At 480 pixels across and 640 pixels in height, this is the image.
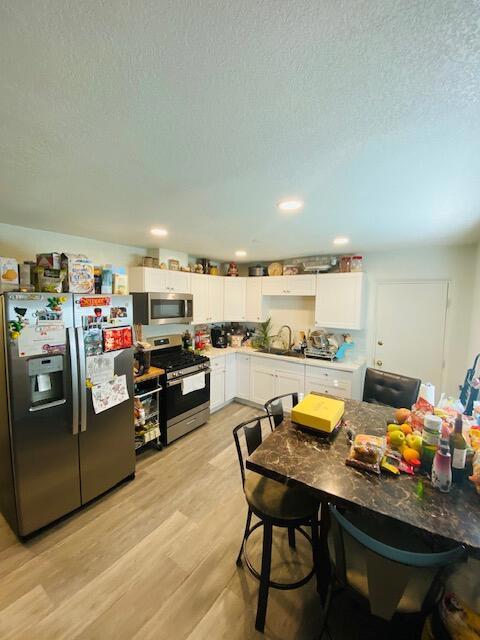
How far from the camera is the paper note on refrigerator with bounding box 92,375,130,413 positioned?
2054mm

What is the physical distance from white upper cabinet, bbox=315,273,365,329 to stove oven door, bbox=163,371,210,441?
1.89 m

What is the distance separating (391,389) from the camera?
2578 mm

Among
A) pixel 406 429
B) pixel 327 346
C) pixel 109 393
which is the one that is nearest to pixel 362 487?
pixel 406 429

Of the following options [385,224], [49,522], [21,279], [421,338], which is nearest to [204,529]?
[49,522]

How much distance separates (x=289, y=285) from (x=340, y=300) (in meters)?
0.80

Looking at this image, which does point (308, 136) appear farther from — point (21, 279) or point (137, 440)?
point (137, 440)

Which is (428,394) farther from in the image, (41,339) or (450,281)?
(41,339)

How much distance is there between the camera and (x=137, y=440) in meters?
2.68

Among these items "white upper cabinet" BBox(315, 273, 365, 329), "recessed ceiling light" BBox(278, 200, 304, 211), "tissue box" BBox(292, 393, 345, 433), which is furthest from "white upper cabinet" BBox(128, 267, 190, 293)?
"tissue box" BBox(292, 393, 345, 433)

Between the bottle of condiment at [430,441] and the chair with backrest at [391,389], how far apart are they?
1.30 metres

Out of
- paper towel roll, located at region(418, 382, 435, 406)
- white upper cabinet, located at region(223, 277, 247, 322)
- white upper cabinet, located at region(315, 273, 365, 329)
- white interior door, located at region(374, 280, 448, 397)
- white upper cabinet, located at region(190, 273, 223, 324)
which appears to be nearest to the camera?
paper towel roll, located at region(418, 382, 435, 406)

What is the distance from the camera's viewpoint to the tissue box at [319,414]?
162cm

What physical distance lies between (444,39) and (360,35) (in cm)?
21

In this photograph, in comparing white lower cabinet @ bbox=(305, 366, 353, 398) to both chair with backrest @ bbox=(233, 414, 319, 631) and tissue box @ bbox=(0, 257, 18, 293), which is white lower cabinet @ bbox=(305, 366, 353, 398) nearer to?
chair with backrest @ bbox=(233, 414, 319, 631)
